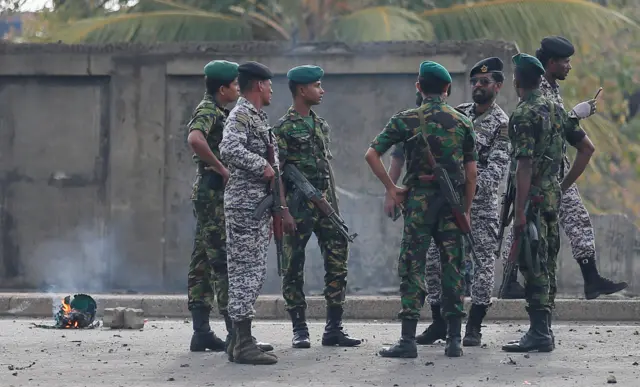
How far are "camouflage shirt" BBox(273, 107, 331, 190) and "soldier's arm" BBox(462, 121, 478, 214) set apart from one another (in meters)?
1.06

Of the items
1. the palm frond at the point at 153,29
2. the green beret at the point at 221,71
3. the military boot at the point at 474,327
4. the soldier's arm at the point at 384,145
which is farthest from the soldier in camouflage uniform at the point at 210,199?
the palm frond at the point at 153,29

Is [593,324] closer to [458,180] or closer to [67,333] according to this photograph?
[458,180]

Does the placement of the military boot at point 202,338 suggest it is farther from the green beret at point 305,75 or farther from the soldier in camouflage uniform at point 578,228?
the soldier in camouflage uniform at point 578,228

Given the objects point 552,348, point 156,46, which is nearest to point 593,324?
point 552,348

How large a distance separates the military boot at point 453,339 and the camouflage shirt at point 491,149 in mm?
972

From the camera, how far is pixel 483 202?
29.4 ft

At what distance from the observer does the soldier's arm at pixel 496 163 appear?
903 cm

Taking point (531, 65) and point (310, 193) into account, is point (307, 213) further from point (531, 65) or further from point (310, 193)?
point (531, 65)

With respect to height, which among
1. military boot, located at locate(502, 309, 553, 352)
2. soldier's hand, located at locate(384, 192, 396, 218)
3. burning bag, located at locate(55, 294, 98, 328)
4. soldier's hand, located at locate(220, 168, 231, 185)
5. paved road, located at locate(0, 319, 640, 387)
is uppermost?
soldier's hand, located at locate(220, 168, 231, 185)

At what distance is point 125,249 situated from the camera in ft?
44.8

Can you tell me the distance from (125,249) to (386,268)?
8.59 feet

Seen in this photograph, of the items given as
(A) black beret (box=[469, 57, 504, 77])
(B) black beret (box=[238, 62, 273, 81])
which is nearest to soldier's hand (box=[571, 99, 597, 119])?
(A) black beret (box=[469, 57, 504, 77])

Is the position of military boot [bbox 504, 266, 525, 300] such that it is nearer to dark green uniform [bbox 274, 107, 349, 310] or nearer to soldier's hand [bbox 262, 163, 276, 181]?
dark green uniform [bbox 274, 107, 349, 310]

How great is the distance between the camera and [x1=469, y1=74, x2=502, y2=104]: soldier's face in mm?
9039
